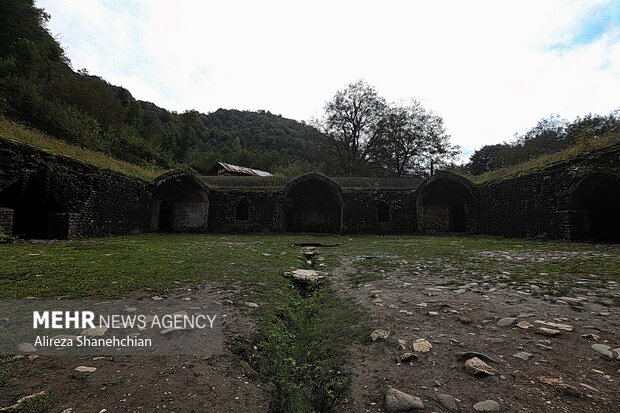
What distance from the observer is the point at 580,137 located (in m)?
13.3

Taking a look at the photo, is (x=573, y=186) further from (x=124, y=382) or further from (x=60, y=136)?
(x=60, y=136)

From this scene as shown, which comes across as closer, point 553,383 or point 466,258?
point 553,383

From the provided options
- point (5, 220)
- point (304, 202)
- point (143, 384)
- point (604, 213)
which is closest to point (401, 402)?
point (143, 384)

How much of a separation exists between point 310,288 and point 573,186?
44.5 feet

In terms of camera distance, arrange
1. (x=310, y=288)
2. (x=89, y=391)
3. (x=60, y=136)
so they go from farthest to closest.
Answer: (x=60, y=136)
(x=310, y=288)
(x=89, y=391)

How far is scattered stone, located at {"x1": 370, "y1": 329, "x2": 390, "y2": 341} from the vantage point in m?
2.86

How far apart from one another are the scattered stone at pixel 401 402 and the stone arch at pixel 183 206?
66.2ft

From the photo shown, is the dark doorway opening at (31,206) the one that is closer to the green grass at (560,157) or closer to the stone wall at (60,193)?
the stone wall at (60,193)

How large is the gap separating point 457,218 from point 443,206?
4.32 feet

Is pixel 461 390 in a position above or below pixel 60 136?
below

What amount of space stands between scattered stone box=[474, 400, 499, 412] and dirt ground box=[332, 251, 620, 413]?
1.3 inches

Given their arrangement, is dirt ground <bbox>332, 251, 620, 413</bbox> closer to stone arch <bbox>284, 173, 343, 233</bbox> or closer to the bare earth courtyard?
the bare earth courtyard

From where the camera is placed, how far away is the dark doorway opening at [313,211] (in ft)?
76.4

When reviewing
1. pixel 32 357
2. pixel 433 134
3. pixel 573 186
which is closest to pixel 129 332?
pixel 32 357
